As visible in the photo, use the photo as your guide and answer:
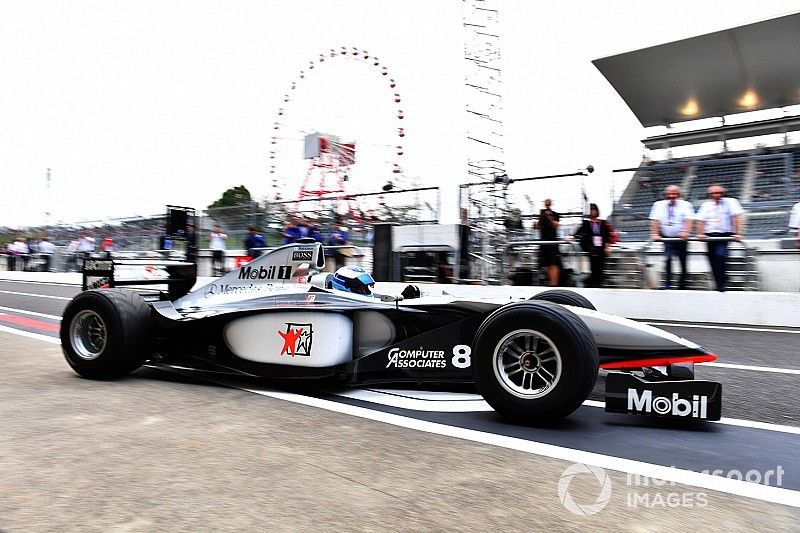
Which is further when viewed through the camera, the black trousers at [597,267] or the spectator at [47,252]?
the spectator at [47,252]

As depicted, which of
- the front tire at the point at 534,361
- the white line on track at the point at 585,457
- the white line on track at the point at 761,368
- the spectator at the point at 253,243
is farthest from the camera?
the spectator at the point at 253,243

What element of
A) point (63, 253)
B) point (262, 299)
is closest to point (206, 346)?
point (262, 299)

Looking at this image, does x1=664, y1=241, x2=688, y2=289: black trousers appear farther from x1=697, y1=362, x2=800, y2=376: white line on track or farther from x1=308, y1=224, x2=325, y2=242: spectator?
x1=308, y1=224, x2=325, y2=242: spectator

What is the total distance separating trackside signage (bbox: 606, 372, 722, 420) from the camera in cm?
308

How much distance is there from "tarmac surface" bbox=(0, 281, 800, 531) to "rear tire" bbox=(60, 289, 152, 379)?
12.4 inches

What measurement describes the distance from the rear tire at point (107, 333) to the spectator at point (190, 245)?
3.69 ft

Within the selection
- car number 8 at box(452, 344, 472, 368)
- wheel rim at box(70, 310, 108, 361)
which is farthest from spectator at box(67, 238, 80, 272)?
car number 8 at box(452, 344, 472, 368)

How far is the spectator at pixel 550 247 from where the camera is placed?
9.85 m

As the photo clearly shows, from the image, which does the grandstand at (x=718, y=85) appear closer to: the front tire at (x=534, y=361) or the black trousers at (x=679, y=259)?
the black trousers at (x=679, y=259)

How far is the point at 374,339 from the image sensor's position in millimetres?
4039

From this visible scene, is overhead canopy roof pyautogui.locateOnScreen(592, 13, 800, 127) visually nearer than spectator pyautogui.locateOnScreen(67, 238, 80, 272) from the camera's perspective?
Yes

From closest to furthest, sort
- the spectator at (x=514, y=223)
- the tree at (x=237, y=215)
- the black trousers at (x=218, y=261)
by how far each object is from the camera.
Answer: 1. the spectator at (x=514, y=223)
2. the tree at (x=237, y=215)
3. the black trousers at (x=218, y=261)

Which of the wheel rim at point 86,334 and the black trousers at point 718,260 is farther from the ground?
the black trousers at point 718,260

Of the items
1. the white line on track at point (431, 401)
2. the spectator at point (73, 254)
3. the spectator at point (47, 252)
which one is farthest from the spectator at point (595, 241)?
the spectator at point (47, 252)
